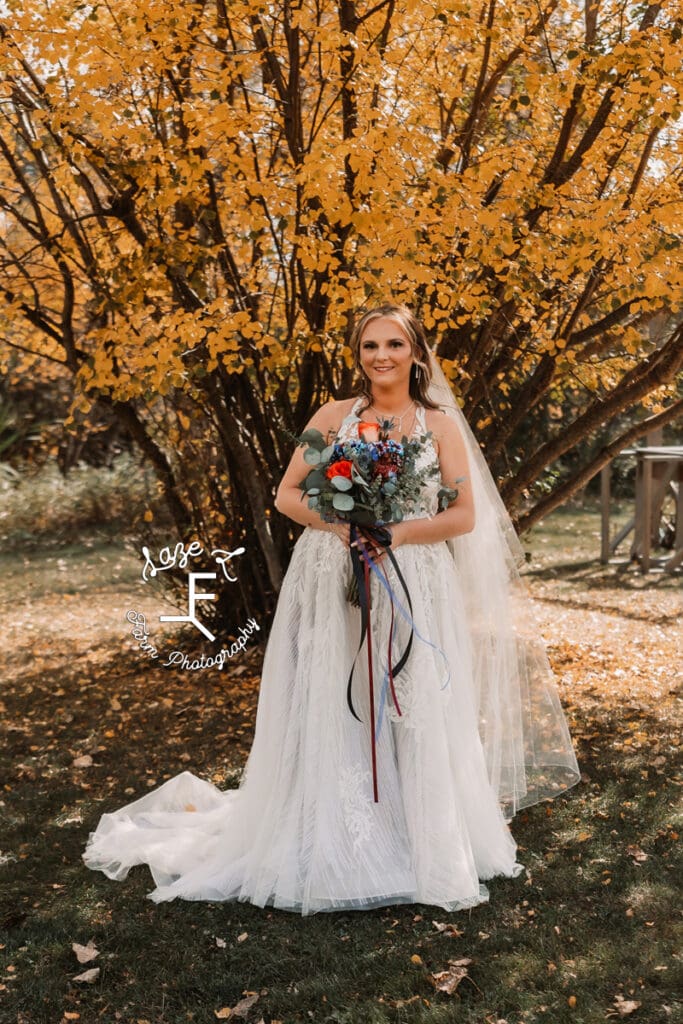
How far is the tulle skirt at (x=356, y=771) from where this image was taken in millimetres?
3422

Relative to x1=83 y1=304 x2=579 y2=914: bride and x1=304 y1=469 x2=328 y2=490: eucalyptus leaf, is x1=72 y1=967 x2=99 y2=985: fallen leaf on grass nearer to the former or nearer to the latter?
x1=83 y1=304 x2=579 y2=914: bride

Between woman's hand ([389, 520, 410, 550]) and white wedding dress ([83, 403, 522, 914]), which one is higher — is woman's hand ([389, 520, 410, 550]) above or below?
above

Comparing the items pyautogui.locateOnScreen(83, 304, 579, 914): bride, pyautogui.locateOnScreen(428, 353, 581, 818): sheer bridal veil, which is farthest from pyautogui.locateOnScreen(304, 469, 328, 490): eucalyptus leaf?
pyautogui.locateOnScreen(428, 353, 581, 818): sheer bridal veil

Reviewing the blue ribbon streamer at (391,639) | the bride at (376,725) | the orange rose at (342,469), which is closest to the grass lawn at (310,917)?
the bride at (376,725)

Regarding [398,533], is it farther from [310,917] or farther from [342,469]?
[310,917]

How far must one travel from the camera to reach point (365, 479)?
3211 mm

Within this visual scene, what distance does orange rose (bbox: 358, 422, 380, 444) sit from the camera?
10.9 ft

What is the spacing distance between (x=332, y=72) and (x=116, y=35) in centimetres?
116

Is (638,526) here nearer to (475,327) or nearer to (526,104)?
(475,327)

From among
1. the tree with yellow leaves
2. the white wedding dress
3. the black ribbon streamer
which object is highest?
the tree with yellow leaves

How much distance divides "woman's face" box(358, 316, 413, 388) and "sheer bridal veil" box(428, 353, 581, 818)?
0.19m

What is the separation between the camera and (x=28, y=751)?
5.35 meters

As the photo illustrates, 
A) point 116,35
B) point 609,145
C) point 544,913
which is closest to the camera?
point 544,913

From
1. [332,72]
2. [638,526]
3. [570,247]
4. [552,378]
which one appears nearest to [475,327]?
[552,378]
